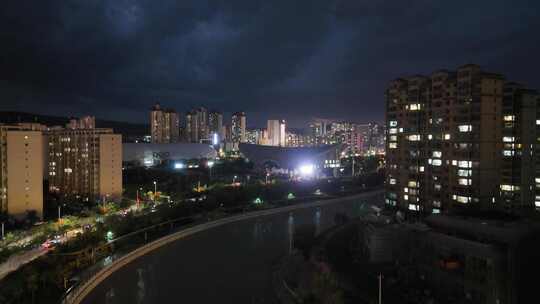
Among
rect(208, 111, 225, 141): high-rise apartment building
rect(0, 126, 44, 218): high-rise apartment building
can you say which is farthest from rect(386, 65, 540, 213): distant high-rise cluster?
rect(208, 111, 225, 141): high-rise apartment building

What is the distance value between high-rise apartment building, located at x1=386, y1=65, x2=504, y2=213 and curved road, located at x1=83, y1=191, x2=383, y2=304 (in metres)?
2.40

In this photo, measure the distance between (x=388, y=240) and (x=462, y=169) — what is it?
111 inches

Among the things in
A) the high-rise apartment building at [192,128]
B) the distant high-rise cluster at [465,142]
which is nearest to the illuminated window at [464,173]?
the distant high-rise cluster at [465,142]

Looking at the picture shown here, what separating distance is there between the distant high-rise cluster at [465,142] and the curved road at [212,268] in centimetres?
256

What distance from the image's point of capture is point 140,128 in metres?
42.2

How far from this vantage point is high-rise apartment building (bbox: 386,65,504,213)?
713 centimetres

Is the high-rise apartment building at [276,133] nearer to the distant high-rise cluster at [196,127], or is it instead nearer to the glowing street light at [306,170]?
the distant high-rise cluster at [196,127]

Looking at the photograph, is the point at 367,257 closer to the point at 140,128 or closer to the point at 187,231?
the point at 187,231

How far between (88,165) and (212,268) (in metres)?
6.28

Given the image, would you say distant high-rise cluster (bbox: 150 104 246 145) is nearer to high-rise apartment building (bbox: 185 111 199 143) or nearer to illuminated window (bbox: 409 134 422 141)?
high-rise apartment building (bbox: 185 111 199 143)

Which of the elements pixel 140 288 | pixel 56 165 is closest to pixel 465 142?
pixel 140 288

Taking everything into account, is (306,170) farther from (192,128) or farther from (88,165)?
(192,128)

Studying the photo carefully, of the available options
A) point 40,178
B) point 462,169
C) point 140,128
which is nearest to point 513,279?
point 462,169

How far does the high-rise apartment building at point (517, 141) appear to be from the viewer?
24.9ft
